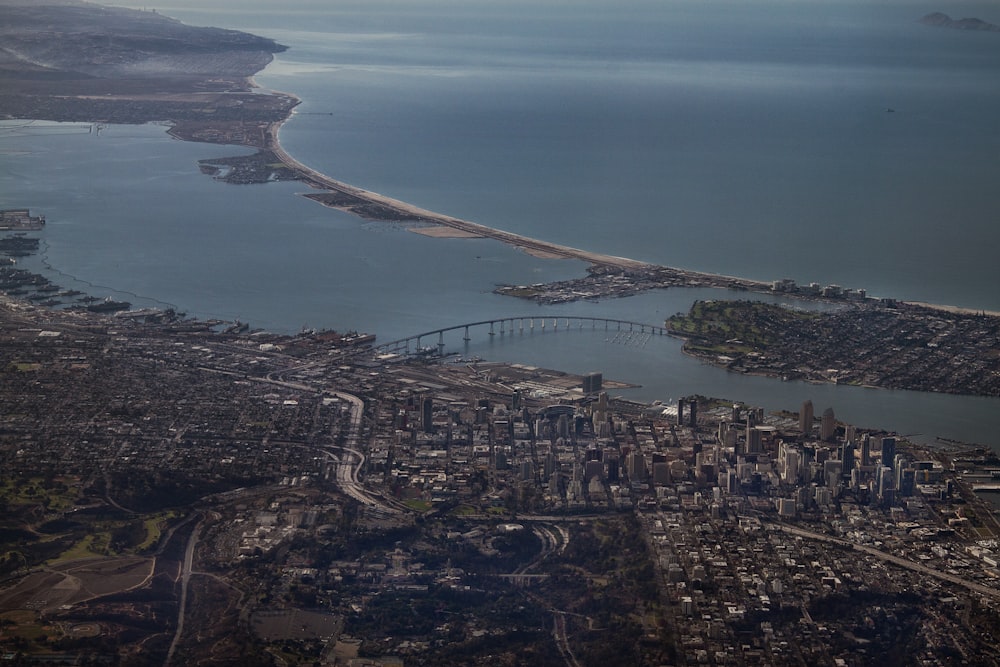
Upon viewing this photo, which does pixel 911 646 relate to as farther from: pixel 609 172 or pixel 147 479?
pixel 609 172

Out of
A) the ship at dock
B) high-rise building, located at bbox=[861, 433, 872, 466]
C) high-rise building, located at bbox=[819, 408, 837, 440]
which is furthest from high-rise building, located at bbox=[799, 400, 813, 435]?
the ship at dock

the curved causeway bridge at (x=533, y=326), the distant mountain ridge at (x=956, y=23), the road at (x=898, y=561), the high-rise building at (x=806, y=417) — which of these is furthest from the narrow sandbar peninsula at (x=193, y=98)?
the distant mountain ridge at (x=956, y=23)

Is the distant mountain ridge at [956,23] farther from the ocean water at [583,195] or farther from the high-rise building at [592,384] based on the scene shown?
the high-rise building at [592,384]

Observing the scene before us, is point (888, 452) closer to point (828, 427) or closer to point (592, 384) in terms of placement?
point (828, 427)

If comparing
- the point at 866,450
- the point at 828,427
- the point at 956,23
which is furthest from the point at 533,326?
the point at 956,23

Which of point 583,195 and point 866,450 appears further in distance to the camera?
point 583,195

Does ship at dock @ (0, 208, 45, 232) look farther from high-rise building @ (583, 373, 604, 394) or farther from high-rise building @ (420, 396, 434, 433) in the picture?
high-rise building @ (583, 373, 604, 394)

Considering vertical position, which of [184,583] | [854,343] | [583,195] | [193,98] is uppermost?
[193,98]
